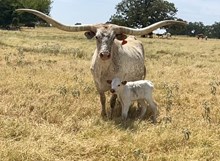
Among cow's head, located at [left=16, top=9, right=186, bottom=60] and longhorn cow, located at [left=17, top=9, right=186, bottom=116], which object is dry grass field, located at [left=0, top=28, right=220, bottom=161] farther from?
cow's head, located at [left=16, top=9, right=186, bottom=60]

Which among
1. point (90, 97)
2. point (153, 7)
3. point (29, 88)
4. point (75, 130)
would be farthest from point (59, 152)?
point (153, 7)

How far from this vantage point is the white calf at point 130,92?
7.87 metres

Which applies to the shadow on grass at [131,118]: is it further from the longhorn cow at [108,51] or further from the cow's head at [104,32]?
the cow's head at [104,32]

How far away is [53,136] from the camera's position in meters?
6.38

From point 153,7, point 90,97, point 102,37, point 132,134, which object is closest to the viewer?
point 132,134

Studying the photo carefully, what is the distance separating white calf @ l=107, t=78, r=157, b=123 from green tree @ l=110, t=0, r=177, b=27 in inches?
2655

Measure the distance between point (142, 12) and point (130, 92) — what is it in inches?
2830

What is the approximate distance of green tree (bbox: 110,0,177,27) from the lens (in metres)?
A: 76.9

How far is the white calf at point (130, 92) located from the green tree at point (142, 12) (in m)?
67.4

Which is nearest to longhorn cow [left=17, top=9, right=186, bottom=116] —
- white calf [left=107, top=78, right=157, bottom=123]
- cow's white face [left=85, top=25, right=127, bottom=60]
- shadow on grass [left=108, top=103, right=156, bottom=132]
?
cow's white face [left=85, top=25, right=127, bottom=60]

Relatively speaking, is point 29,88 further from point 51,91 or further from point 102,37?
point 102,37

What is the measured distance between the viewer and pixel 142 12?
78562 millimetres

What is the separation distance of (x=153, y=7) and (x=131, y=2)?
18.4 feet

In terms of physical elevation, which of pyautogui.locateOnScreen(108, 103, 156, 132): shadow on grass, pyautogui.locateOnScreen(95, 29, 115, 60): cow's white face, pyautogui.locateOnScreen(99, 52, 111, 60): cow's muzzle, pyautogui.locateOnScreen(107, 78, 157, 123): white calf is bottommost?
pyautogui.locateOnScreen(108, 103, 156, 132): shadow on grass
